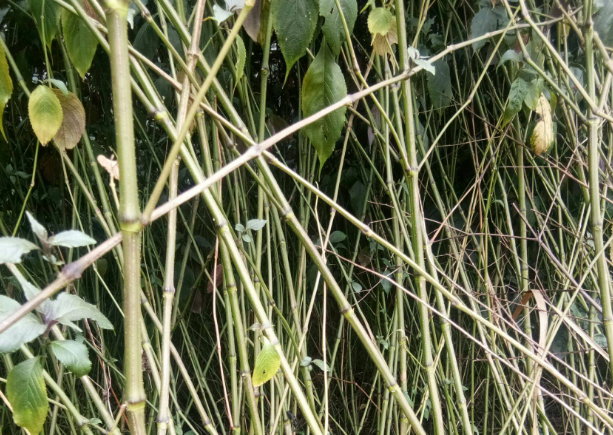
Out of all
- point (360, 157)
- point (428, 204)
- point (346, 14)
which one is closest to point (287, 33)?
point (346, 14)

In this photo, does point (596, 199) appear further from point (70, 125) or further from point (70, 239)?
point (70, 125)

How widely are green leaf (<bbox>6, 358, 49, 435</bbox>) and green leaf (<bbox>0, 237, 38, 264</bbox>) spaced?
0.39 ft

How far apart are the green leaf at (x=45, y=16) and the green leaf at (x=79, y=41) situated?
0.10 feet

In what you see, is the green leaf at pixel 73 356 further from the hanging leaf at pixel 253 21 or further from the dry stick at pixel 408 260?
the hanging leaf at pixel 253 21

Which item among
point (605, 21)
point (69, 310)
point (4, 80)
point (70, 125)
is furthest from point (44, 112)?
point (605, 21)

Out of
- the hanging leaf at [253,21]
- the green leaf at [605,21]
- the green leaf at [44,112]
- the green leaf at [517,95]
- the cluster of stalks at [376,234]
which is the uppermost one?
the hanging leaf at [253,21]

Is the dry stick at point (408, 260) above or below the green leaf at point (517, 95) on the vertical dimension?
below

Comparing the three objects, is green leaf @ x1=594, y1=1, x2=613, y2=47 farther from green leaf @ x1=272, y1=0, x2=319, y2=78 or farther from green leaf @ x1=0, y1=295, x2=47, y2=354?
green leaf @ x1=0, y1=295, x2=47, y2=354

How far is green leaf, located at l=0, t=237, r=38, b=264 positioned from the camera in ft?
0.91

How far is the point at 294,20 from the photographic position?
1.75 ft

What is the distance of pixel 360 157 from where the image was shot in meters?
1.15

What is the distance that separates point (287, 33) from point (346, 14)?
0.08 m

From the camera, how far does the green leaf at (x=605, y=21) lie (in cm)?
75

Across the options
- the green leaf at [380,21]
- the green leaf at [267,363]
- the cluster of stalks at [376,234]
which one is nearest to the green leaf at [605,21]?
the cluster of stalks at [376,234]
